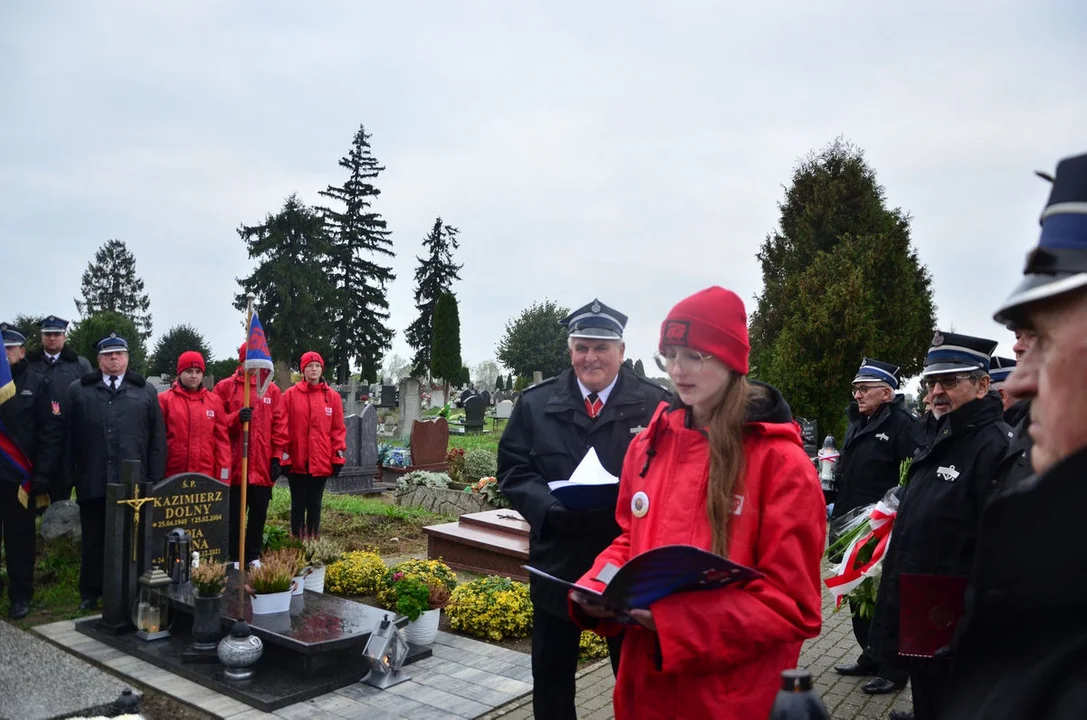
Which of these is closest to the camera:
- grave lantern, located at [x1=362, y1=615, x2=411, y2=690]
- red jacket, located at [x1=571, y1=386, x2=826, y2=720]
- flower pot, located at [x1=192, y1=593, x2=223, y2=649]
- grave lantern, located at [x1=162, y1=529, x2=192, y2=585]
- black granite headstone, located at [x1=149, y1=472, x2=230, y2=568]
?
red jacket, located at [x1=571, y1=386, x2=826, y2=720]

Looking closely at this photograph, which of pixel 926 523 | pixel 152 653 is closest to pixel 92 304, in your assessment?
pixel 152 653

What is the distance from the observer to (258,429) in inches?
341

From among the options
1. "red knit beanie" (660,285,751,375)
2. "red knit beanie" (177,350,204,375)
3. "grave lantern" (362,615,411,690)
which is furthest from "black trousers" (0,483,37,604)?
"red knit beanie" (660,285,751,375)

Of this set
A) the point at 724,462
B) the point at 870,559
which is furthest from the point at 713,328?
the point at 870,559

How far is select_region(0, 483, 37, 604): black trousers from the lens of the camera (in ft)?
22.7

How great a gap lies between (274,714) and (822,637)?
15.9ft

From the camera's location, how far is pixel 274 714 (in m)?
4.97

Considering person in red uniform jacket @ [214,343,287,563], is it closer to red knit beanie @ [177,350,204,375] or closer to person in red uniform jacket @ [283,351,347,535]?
person in red uniform jacket @ [283,351,347,535]

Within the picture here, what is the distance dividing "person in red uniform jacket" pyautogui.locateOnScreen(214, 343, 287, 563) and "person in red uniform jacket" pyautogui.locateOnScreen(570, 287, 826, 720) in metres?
6.79

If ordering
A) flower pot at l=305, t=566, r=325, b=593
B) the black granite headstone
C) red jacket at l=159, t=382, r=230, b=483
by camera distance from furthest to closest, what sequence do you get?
red jacket at l=159, t=382, r=230, b=483
flower pot at l=305, t=566, r=325, b=593
the black granite headstone

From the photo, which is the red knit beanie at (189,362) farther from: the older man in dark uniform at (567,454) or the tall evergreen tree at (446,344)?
the tall evergreen tree at (446,344)

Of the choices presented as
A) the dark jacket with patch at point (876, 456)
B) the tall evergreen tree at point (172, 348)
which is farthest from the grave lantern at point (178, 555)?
the tall evergreen tree at point (172, 348)

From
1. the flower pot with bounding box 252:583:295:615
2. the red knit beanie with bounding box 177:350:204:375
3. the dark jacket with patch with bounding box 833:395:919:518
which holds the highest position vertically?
the red knit beanie with bounding box 177:350:204:375

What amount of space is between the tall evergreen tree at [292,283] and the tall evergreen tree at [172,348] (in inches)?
134
